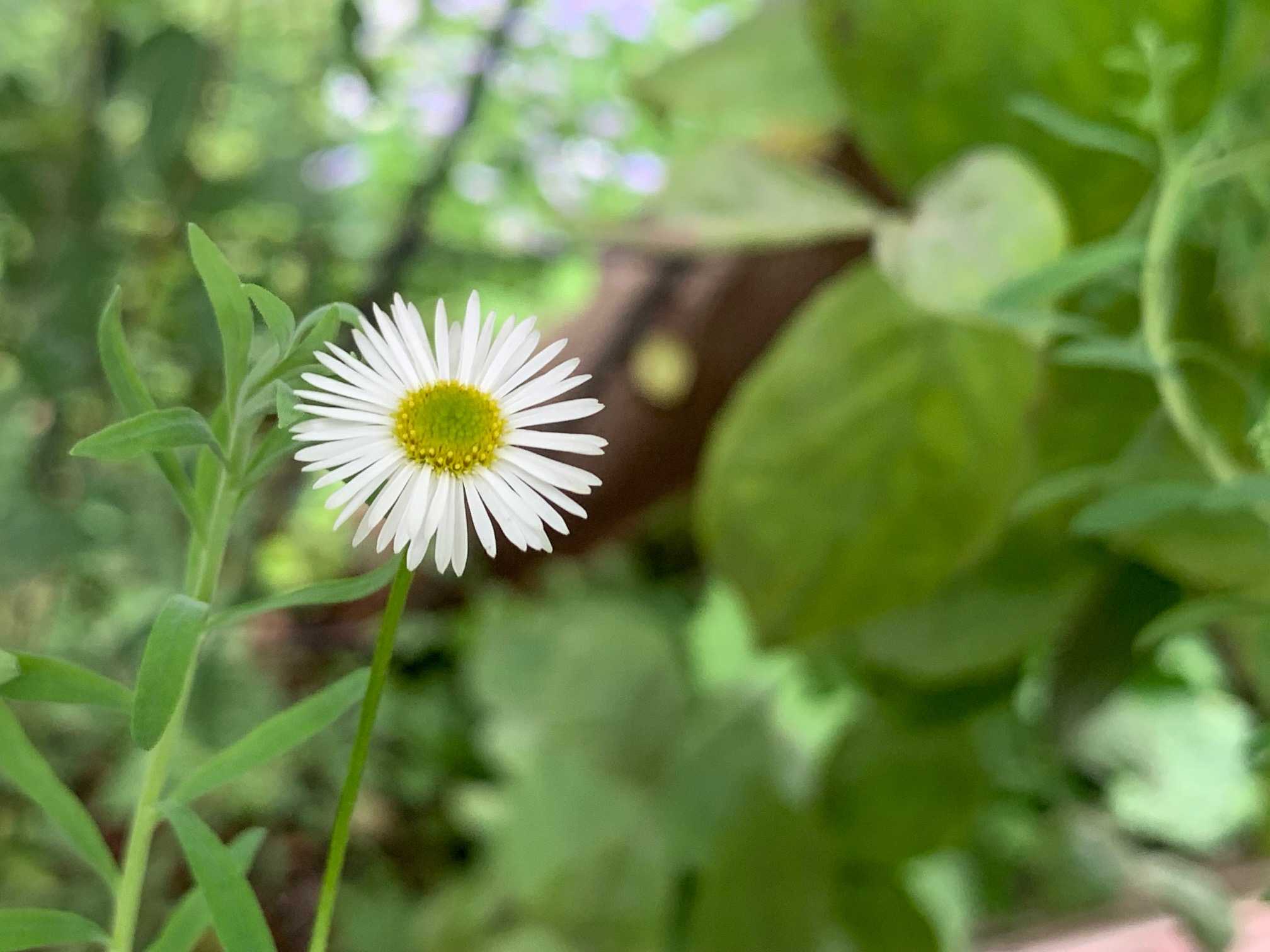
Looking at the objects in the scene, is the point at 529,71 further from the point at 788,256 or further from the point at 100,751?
the point at 100,751

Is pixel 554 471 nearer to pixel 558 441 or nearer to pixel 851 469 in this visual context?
pixel 558 441

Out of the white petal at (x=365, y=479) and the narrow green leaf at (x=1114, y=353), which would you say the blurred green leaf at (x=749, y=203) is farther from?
the white petal at (x=365, y=479)

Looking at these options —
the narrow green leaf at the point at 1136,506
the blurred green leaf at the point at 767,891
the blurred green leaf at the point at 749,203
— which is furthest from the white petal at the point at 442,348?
the blurred green leaf at the point at 767,891

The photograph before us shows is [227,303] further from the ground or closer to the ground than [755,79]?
closer to the ground

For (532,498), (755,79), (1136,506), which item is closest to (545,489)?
(532,498)

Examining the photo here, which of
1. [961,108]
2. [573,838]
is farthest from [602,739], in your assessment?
[961,108]

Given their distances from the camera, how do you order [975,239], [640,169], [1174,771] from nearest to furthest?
[975,239]
[1174,771]
[640,169]
